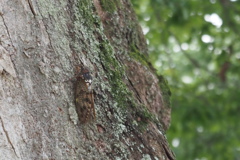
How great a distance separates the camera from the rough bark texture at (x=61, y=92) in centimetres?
197

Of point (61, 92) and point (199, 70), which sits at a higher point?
point (199, 70)

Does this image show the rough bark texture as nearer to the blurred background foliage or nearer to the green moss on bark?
the green moss on bark

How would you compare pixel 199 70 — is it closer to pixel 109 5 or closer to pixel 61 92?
pixel 109 5

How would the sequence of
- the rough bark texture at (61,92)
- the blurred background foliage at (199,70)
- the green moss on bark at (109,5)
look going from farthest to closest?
the blurred background foliage at (199,70), the green moss on bark at (109,5), the rough bark texture at (61,92)

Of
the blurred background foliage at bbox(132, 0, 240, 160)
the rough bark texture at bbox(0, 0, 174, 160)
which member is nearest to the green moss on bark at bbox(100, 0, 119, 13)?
the rough bark texture at bbox(0, 0, 174, 160)

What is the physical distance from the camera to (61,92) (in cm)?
203

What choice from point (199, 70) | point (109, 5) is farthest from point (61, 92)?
point (199, 70)

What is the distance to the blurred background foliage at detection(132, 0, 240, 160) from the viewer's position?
21.9 feet

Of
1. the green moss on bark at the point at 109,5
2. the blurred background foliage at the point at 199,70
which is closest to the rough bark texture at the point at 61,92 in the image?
the green moss on bark at the point at 109,5

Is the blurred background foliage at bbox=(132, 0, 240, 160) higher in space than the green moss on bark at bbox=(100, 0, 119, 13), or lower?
higher

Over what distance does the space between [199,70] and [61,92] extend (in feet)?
20.9

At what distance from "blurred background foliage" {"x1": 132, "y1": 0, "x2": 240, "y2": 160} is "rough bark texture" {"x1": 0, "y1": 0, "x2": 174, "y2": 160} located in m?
3.94

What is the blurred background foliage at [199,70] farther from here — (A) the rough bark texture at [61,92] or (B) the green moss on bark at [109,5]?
(A) the rough bark texture at [61,92]

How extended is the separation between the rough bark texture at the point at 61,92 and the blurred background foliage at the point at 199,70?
3.94 meters
